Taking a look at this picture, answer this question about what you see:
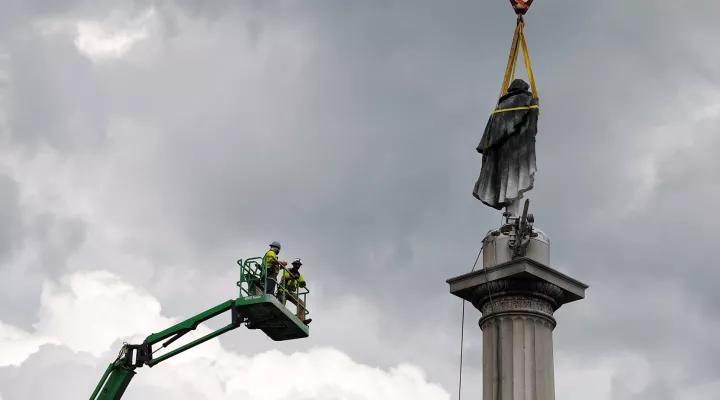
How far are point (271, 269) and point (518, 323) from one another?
39.9 ft

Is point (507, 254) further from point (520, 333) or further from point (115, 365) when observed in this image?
point (115, 365)

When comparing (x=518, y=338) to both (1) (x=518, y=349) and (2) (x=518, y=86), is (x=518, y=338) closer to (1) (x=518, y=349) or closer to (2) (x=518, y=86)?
(1) (x=518, y=349)

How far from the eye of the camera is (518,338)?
26297 mm

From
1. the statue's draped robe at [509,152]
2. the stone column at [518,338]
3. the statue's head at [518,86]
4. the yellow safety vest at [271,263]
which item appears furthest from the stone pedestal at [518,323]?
the yellow safety vest at [271,263]

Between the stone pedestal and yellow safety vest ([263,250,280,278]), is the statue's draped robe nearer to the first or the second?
the stone pedestal

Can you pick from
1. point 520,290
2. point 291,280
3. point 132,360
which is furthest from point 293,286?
point 520,290

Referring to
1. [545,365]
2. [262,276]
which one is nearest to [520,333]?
[545,365]

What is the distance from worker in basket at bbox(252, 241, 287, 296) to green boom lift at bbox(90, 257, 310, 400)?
0.03 metres

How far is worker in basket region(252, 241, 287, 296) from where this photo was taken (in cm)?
3678

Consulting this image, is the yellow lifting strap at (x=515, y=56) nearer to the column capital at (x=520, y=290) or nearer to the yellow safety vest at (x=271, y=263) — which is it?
the column capital at (x=520, y=290)

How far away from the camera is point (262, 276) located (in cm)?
3706

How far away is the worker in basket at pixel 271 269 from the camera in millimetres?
36781

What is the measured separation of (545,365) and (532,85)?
660 centimetres

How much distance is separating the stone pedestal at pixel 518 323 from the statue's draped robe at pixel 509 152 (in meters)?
2.11
